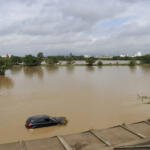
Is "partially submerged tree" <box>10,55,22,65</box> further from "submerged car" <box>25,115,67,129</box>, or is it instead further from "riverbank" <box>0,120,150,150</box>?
"riverbank" <box>0,120,150,150</box>

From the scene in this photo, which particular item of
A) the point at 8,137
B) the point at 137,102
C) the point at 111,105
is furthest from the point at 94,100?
the point at 8,137

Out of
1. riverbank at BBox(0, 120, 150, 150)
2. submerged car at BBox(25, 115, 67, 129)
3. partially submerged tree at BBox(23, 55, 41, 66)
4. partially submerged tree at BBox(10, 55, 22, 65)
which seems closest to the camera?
riverbank at BBox(0, 120, 150, 150)

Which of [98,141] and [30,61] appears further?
[30,61]

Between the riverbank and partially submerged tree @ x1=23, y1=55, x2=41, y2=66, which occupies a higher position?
partially submerged tree @ x1=23, y1=55, x2=41, y2=66

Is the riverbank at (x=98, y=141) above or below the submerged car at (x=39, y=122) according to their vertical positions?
above

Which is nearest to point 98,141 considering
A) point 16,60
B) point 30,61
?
point 30,61

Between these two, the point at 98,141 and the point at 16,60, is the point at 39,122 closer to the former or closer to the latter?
the point at 98,141

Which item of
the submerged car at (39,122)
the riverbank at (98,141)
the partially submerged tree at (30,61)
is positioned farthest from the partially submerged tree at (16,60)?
the riverbank at (98,141)

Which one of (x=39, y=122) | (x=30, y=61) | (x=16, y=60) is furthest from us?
(x=16, y=60)

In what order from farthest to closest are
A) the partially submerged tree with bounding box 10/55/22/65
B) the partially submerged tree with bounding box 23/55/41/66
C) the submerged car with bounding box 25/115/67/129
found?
the partially submerged tree with bounding box 10/55/22/65, the partially submerged tree with bounding box 23/55/41/66, the submerged car with bounding box 25/115/67/129

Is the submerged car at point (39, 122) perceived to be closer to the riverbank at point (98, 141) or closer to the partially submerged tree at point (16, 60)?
the riverbank at point (98, 141)

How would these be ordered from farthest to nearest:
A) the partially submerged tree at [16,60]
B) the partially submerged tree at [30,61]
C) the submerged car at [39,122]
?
the partially submerged tree at [16,60]
the partially submerged tree at [30,61]
the submerged car at [39,122]

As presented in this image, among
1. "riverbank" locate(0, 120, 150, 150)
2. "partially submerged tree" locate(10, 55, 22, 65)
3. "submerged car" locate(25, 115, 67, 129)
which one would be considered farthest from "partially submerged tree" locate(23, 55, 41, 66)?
"riverbank" locate(0, 120, 150, 150)

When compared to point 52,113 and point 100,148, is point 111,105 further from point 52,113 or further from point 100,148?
point 100,148
